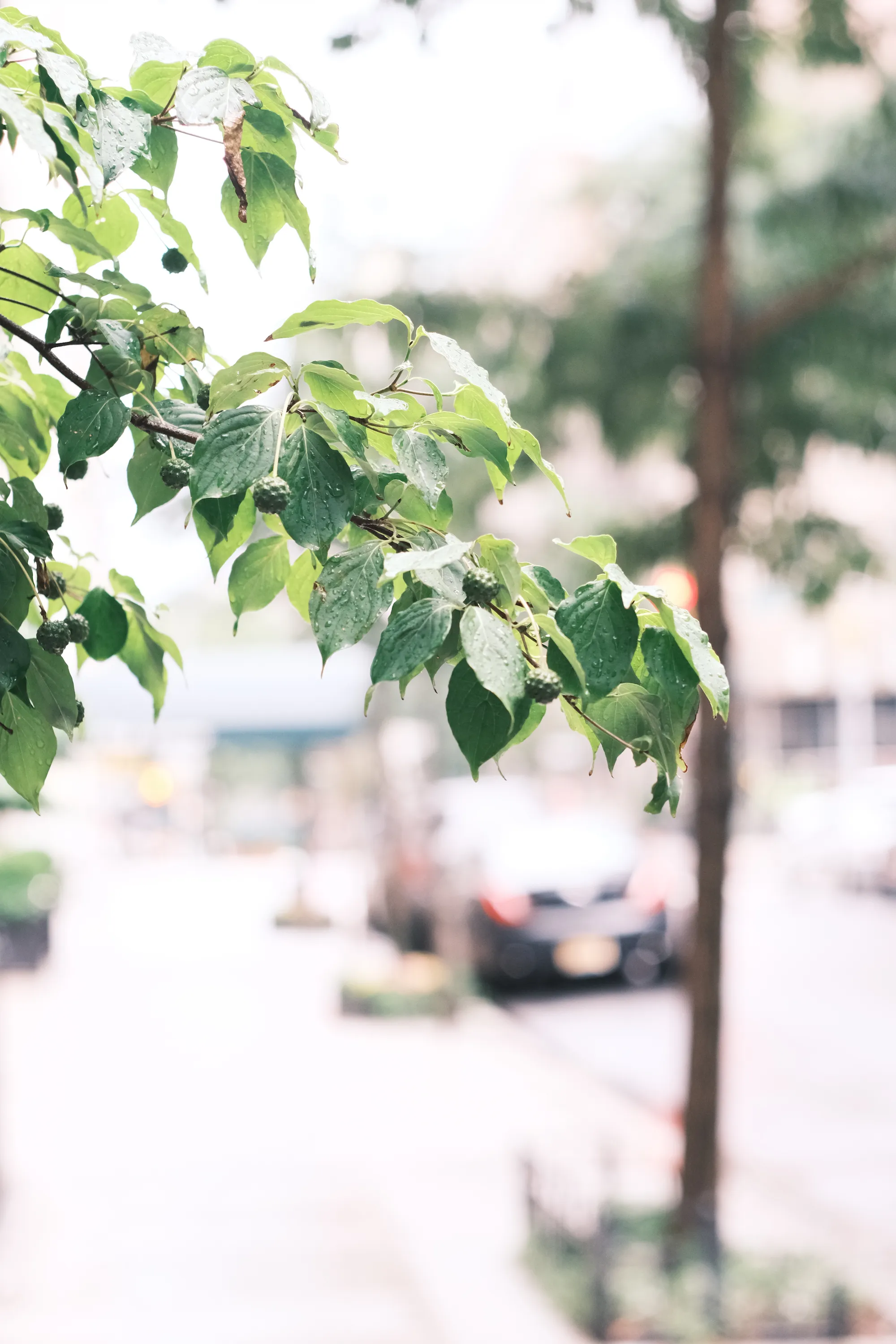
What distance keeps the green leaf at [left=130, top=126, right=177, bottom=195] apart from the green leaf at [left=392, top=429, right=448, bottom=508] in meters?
0.51

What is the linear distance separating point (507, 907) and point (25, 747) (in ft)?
37.9

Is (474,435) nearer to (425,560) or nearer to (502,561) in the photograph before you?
(502,561)

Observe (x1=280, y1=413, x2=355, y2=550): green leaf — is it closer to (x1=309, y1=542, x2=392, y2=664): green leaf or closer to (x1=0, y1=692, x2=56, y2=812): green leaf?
(x1=309, y1=542, x2=392, y2=664): green leaf

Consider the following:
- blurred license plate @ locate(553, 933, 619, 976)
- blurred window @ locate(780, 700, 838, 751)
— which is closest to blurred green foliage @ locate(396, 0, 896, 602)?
blurred license plate @ locate(553, 933, 619, 976)

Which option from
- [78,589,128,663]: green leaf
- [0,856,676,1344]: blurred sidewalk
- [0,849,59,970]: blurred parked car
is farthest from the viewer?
[0,849,59,970]: blurred parked car

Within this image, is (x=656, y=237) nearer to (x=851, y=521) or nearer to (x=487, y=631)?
(x=851, y=521)

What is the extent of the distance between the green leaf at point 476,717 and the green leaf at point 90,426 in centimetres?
43

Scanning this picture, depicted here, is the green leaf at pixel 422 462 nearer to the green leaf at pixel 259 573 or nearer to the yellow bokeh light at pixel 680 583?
the green leaf at pixel 259 573

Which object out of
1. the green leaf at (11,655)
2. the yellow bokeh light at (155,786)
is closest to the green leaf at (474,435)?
the green leaf at (11,655)

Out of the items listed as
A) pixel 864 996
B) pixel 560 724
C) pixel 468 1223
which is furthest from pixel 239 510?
pixel 560 724

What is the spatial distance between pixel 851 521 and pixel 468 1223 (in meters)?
3.40

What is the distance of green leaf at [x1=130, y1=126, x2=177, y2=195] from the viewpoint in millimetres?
1653

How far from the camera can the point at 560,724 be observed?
35031mm

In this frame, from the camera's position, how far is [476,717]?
1344 millimetres
